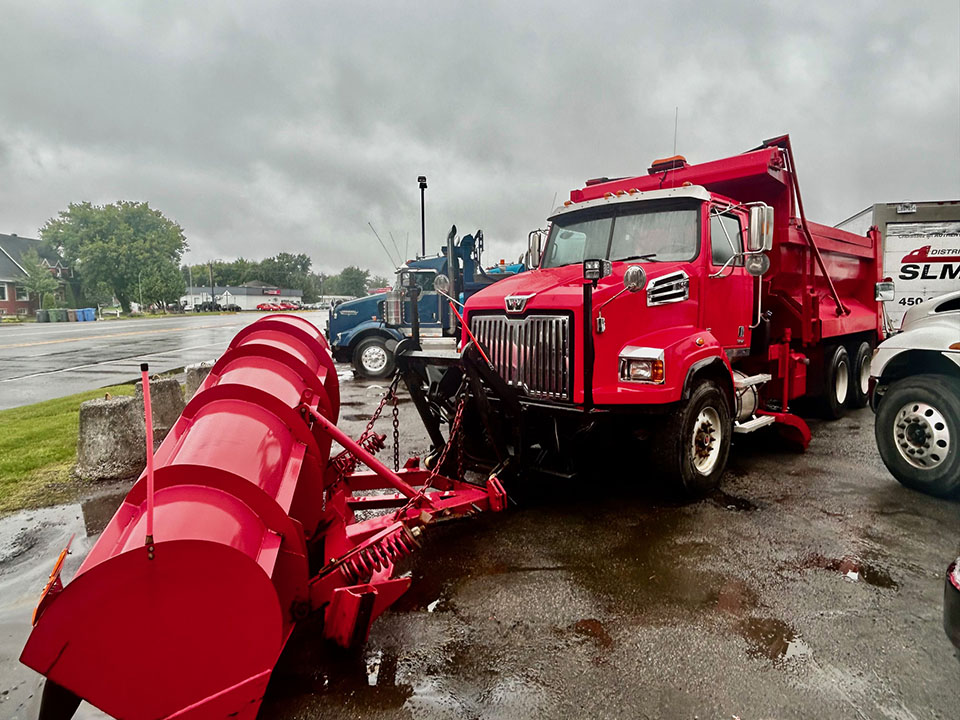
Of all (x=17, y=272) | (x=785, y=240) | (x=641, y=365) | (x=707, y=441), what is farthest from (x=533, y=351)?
(x=17, y=272)

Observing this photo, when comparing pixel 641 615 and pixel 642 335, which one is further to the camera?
pixel 642 335

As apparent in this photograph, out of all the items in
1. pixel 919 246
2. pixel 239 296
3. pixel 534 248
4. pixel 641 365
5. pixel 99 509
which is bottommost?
pixel 99 509

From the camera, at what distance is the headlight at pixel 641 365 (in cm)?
422

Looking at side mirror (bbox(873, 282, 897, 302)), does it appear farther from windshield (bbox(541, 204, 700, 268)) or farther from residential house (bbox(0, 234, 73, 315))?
residential house (bbox(0, 234, 73, 315))

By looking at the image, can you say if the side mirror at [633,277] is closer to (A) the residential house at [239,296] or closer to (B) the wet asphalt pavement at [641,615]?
(B) the wet asphalt pavement at [641,615]

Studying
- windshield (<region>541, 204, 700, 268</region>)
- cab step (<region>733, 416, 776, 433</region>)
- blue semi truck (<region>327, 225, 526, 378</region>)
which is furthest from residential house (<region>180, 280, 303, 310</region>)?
cab step (<region>733, 416, 776, 433</region>)

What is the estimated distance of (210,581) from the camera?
6.33 ft

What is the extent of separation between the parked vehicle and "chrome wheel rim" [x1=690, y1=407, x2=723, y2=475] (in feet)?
5.17

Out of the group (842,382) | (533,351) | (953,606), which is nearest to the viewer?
(953,606)

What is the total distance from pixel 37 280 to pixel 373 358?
188 feet

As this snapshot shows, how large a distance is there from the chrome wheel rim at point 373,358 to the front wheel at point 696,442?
8.69 m

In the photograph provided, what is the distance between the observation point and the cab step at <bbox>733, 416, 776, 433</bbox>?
5.50 metres

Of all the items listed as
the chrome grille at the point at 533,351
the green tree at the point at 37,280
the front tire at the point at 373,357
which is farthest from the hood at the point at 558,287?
the green tree at the point at 37,280

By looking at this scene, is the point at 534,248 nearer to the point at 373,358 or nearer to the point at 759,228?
the point at 759,228
